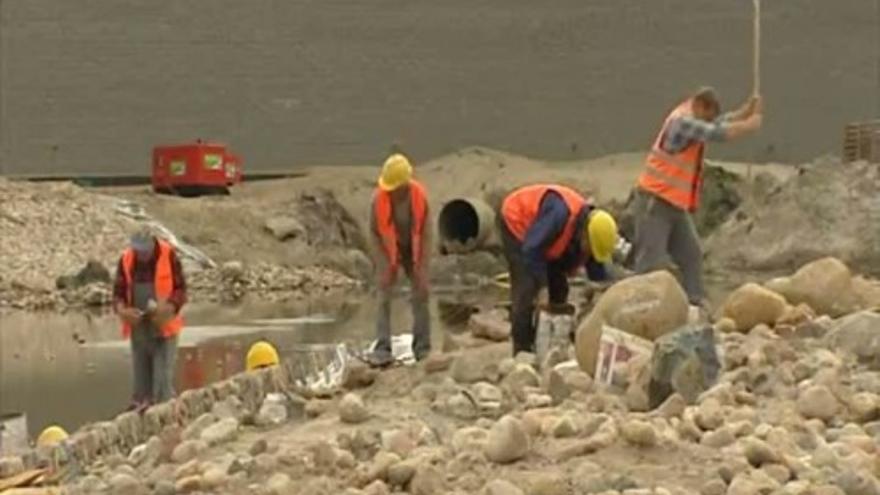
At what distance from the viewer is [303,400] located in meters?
10.2

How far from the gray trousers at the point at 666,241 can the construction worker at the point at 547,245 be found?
0.66 metres

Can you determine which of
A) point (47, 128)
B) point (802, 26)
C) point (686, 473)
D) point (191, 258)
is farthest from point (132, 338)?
point (802, 26)

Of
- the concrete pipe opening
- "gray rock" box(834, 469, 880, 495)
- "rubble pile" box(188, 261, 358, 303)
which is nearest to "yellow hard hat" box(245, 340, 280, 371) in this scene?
"gray rock" box(834, 469, 880, 495)

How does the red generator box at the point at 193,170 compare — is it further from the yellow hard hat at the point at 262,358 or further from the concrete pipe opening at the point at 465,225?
the yellow hard hat at the point at 262,358

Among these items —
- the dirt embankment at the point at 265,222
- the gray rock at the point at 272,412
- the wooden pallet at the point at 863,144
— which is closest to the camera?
the gray rock at the point at 272,412

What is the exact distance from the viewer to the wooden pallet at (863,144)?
94.9ft

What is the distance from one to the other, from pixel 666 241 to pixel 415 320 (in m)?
1.59

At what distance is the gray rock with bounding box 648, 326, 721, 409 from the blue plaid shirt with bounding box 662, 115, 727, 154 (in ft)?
7.87

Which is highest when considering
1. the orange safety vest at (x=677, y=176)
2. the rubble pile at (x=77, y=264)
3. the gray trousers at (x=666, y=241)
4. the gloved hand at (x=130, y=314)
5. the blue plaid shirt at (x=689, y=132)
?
the blue plaid shirt at (x=689, y=132)

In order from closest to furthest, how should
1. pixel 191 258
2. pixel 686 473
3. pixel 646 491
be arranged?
pixel 646 491 → pixel 686 473 → pixel 191 258

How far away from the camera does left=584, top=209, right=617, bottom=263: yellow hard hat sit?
33.5 ft

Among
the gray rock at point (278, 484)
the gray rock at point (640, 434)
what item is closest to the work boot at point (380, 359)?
the gray rock at point (278, 484)

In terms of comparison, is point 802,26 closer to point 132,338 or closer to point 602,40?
point 602,40

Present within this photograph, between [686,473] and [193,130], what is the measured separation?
89.3 ft
